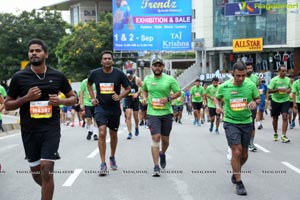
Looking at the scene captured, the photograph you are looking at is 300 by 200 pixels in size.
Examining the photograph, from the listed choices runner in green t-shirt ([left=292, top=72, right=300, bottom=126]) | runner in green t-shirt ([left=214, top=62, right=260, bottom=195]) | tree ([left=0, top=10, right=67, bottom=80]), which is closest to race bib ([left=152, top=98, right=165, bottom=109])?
runner in green t-shirt ([left=214, top=62, right=260, bottom=195])

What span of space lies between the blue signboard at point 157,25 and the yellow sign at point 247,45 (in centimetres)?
1201

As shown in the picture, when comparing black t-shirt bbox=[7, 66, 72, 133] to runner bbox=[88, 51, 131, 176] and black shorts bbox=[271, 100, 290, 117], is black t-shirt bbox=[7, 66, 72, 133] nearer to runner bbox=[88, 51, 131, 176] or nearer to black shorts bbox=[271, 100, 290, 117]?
runner bbox=[88, 51, 131, 176]

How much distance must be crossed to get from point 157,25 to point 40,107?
28.8 metres

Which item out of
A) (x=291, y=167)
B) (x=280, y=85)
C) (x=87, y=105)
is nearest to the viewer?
(x=291, y=167)

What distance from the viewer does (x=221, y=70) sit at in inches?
1849

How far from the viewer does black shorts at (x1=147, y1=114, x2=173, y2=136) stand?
7848 mm

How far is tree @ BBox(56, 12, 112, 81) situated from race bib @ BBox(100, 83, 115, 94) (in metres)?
36.5

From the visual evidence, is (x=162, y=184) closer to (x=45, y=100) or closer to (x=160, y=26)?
(x=45, y=100)

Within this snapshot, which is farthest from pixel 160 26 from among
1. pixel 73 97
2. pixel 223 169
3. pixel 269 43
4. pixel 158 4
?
pixel 73 97

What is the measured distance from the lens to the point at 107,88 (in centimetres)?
790

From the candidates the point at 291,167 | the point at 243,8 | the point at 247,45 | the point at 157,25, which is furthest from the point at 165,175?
the point at 247,45

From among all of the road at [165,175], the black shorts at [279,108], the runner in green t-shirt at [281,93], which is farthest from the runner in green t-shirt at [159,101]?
the black shorts at [279,108]

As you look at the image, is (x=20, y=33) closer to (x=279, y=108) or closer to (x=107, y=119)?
(x=279, y=108)

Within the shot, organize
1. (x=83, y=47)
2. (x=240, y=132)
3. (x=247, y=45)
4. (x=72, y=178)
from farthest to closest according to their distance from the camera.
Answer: (x=247, y=45) < (x=83, y=47) < (x=72, y=178) < (x=240, y=132)
